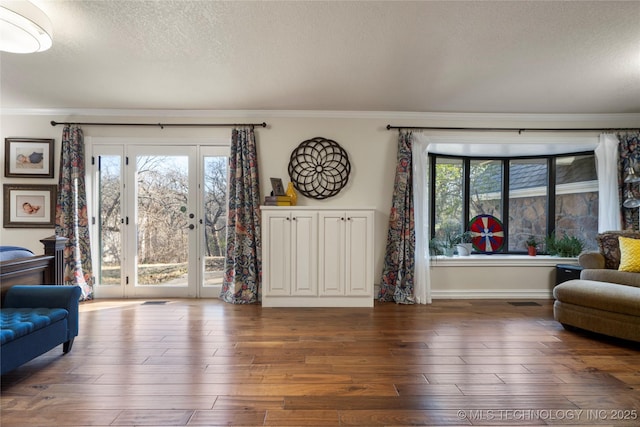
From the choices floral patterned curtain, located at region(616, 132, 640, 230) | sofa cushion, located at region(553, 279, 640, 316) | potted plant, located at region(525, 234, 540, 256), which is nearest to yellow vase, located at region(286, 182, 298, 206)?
sofa cushion, located at region(553, 279, 640, 316)

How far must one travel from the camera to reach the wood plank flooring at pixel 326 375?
5.33 ft

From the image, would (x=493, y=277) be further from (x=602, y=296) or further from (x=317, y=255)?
(x=317, y=255)

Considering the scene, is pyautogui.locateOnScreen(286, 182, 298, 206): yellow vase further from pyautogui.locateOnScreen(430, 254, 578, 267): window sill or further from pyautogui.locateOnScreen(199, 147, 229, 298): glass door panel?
pyautogui.locateOnScreen(430, 254, 578, 267): window sill

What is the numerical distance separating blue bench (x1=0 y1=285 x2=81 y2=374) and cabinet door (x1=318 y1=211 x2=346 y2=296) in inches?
88.6

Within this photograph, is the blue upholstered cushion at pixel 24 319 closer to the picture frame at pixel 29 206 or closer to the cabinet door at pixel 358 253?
the picture frame at pixel 29 206

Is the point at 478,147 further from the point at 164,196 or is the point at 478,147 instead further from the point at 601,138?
the point at 164,196

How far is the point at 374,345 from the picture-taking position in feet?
8.14

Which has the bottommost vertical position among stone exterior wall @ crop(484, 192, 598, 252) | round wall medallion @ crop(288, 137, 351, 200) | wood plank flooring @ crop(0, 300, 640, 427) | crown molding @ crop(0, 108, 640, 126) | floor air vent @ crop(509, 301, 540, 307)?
floor air vent @ crop(509, 301, 540, 307)

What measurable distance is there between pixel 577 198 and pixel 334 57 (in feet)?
13.9

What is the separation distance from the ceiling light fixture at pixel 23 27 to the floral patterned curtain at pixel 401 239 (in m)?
3.41

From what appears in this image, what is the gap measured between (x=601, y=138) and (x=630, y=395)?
3463mm

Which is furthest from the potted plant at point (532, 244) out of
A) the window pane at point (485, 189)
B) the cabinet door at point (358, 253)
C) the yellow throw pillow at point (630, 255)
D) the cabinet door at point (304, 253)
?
the cabinet door at point (304, 253)

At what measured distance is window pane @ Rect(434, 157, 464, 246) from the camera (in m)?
4.54

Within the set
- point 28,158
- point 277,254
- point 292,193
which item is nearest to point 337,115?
point 292,193
